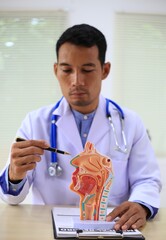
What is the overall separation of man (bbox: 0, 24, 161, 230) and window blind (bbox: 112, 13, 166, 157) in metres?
1.75

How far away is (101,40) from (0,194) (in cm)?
84

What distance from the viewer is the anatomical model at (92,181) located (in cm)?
125

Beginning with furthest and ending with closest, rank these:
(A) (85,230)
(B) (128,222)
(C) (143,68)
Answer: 1. (C) (143,68)
2. (B) (128,222)
3. (A) (85,230)

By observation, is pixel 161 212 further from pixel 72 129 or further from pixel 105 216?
pixel 72 129

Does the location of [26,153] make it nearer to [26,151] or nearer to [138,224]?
[26,151]

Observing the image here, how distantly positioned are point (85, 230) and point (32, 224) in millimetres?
221

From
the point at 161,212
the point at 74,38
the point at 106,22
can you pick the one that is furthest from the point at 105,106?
the point at 106,22

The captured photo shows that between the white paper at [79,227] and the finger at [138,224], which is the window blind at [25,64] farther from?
the finger at [138,224]

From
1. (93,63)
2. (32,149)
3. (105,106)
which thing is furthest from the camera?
(105,106)

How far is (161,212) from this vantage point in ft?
4.89

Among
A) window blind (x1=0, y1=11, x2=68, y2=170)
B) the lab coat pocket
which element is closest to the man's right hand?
the lab coat pocket

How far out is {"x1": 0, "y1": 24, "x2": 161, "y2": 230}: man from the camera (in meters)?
1.53

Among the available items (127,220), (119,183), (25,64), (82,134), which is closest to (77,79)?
(82,134)

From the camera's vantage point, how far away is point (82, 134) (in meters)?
1.69
